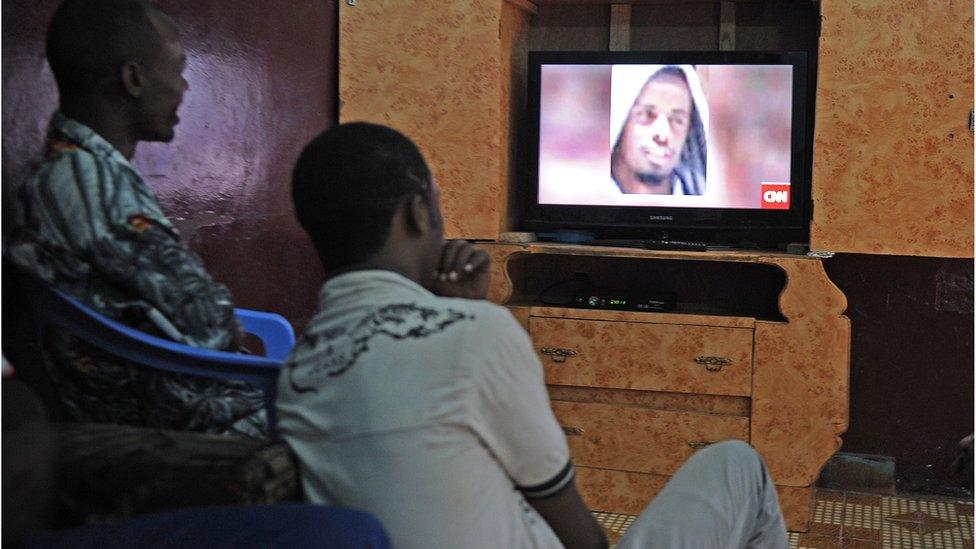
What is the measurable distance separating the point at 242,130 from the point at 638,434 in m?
1.58

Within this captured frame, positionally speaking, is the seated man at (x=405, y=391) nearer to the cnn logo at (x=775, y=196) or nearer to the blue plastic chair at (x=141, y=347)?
the blue plastic chair at (x=141, y=347)

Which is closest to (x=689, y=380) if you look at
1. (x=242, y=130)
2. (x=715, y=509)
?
(x=242, y=130)

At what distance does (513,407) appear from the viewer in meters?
1.25

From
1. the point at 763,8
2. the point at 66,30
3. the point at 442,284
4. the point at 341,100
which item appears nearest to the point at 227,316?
the point at 442,284

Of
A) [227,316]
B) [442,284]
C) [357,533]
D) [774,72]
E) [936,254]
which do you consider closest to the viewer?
[357,533]

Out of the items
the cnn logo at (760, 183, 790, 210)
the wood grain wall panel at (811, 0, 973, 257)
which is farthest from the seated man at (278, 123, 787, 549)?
the cnn logo at (760, 183, 790, 210)

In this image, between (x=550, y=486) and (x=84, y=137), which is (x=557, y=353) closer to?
(x=84, y=137)

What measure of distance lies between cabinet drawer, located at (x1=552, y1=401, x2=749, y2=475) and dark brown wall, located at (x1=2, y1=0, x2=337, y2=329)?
98 cm

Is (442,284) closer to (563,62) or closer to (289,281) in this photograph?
(289,281)

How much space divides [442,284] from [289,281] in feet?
5.51

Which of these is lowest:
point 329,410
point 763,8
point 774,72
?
point 329,410

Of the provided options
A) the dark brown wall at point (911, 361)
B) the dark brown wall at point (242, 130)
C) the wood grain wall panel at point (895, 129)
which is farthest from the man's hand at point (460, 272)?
the dark brown wall at point (911, 361)

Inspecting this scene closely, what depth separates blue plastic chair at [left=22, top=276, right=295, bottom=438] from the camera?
65.4 inches

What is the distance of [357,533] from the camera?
112 centimetres
